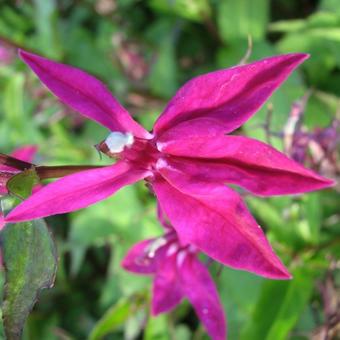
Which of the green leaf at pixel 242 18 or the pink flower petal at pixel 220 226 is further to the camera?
Result: the green leaf at pixel 242 18

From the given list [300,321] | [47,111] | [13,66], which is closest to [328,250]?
[300,321]

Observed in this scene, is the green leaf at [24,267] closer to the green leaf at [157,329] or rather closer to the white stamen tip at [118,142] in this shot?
the white stamen tip at [118,142]

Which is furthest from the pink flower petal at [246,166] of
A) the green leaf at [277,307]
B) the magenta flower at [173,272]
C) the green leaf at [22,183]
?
the green leaf at [277,307]

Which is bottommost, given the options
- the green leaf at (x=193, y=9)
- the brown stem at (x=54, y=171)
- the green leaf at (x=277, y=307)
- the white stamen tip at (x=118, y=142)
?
the green leaf at (x=277, y=307)

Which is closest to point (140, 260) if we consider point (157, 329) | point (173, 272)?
point (173, 272)

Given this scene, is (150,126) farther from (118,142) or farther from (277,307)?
(118,142)

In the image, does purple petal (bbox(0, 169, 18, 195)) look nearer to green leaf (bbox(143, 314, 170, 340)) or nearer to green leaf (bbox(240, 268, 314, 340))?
green leaf (bbox(240, 268, 314, 340))

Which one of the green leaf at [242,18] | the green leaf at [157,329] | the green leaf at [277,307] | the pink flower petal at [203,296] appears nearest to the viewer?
the pink flower petal at [203,296]
